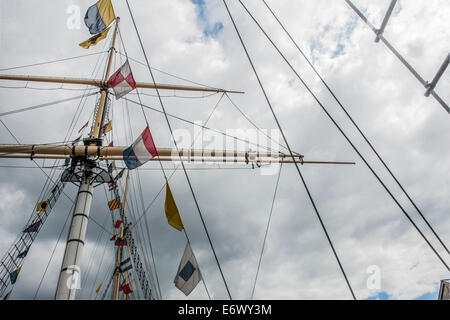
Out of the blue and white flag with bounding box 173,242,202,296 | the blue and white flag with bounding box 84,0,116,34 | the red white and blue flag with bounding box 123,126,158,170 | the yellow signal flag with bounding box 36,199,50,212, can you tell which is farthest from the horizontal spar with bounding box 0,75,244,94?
the blue and white flag with bounding box 173,242,202,296

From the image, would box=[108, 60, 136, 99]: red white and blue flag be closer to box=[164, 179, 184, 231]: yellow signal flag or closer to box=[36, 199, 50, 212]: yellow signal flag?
box=[164, 179, 184, 231]: yellow signal flag

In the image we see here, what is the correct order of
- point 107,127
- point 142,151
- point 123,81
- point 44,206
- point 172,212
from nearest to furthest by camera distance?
point 172,212, point 142,151, point 123,81, point 44,206, point 107,127

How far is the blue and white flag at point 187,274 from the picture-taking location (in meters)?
6.45

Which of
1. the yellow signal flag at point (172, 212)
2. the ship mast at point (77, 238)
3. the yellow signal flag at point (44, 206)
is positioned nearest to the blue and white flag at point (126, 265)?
the yellow signal flag at point (44, 206)

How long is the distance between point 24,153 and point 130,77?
676cm

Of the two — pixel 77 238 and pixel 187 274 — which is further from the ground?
pixel 77 238

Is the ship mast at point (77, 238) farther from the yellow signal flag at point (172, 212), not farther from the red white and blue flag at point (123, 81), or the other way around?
the yellow signal flag at point (172, 212)

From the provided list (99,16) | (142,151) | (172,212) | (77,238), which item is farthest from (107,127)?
(172,212)

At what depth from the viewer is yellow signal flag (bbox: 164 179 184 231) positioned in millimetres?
6512

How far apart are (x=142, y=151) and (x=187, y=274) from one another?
11.7ft

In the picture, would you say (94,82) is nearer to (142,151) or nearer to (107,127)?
(107,127)

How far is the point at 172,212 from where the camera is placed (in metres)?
6.61
